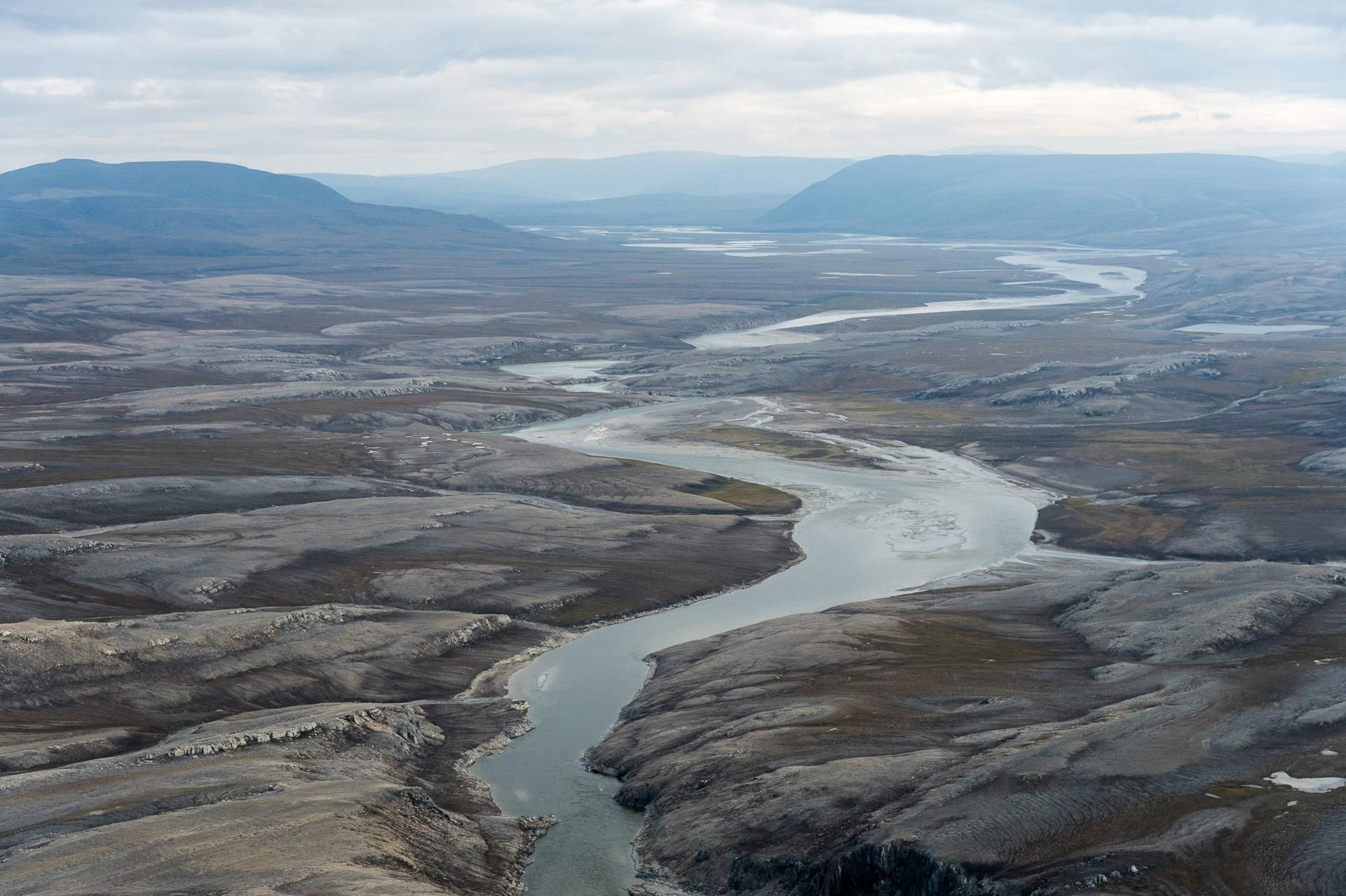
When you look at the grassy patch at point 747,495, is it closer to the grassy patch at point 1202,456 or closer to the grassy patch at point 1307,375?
the grassy patch at point 1202,456

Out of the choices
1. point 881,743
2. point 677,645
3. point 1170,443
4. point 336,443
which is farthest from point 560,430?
point 881,743

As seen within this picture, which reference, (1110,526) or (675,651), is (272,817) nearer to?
(675,651)

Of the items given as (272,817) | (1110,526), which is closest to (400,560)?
(272,817)

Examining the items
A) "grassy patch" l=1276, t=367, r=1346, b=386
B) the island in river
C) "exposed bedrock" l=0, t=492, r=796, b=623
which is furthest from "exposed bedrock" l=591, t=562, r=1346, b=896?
"grassy patch" l=1276, t=367, r=1346, b=386

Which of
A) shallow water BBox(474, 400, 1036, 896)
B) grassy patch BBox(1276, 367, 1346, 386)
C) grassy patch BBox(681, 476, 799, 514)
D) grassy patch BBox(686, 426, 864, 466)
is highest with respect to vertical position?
grassy patch BBox(1276, 367, 1346, 386)

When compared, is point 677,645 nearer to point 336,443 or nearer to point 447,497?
point 447,497

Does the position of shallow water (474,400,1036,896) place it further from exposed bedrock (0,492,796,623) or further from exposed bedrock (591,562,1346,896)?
exposed bedrock (0,492,796,623)
